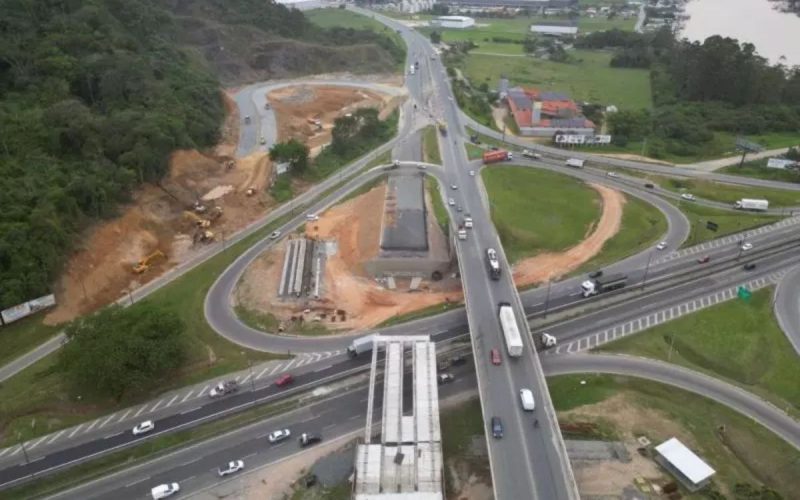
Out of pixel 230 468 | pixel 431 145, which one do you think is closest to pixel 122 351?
pixel 230 468

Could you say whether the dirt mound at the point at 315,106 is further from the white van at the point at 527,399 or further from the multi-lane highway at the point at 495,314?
the white van at the point at 527,399

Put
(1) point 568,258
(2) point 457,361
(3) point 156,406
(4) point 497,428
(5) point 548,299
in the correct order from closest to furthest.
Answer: (4) point 497,428 < (3) point 156,406 < (2) point 457,361 < (5) point 548,299 < (1) point 568,258

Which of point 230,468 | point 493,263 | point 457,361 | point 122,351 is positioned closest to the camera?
point 230,468

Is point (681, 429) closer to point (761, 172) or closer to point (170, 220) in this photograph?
point (170, 220)

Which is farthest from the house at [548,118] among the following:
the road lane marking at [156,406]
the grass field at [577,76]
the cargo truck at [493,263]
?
the road lane marking at [156,406]

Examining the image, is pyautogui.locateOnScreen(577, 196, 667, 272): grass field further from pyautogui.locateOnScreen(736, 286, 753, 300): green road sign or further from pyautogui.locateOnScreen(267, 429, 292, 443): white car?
pyautogui.locateOnScreen(267, 429, 292, 443): white car

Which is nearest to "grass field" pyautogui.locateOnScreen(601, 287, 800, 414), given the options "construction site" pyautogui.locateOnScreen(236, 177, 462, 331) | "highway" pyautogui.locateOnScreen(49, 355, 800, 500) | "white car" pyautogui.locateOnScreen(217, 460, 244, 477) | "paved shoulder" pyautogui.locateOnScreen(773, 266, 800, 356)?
"paved shoulder" pyautogui.locateOnScreen(773, 266, 800, 356)
